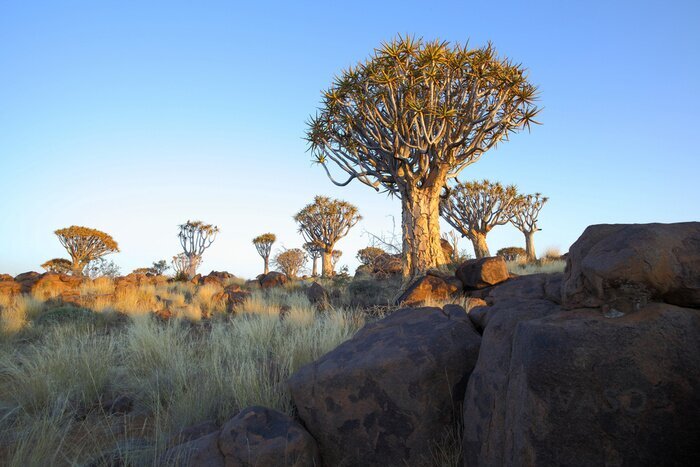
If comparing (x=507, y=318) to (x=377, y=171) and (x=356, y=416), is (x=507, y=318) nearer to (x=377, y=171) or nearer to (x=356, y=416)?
(x=356, y=416)

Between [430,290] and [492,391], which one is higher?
[430,290]

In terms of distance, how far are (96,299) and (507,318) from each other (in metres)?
12.2

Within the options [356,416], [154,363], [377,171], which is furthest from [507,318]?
[377,171]

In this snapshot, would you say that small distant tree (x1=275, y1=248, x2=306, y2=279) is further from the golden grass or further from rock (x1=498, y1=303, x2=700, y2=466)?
rock (x1=498, y1=303, x2=700, y2=466)

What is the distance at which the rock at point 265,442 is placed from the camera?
9.19ft

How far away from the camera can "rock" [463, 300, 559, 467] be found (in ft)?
7.70

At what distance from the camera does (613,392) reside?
192 cm

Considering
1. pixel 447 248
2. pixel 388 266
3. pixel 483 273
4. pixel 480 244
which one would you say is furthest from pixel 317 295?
pixel 480 244

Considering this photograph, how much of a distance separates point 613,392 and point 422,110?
10.4m

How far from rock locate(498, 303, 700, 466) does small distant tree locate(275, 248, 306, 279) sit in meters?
33.3

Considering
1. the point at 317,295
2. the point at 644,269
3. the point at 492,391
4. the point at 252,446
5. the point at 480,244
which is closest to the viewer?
the point at 644,269

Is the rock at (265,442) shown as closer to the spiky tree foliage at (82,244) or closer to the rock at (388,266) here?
the rock at (388,266)

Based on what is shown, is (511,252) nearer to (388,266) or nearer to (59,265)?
(388,266)

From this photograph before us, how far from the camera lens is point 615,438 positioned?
1867mm
